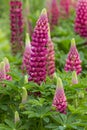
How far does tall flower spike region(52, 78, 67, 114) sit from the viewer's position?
3.30m

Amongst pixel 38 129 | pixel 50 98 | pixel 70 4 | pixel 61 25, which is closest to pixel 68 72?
pixel 50 98

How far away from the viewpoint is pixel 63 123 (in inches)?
128

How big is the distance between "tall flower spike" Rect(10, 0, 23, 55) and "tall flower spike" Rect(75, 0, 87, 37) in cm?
65

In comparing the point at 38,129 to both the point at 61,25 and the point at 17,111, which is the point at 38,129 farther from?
the point at 61,25

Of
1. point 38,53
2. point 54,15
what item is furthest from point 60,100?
point 54,15

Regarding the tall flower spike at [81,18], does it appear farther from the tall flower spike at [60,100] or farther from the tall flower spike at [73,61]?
the tall flower spike at [60,100]

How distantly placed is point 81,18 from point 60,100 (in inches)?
92.6

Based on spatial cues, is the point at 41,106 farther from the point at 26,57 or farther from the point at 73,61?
the point at 26,57

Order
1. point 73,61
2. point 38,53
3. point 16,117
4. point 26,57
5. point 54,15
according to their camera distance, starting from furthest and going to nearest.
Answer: point 54,15 → point 26,57 → point 73,61 → point 38,53 → point 16,117

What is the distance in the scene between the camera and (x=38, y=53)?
3.90 m

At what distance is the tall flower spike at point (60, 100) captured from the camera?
3303 millimetres

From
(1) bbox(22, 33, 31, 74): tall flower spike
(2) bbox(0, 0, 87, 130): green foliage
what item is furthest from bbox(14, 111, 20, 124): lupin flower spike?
→ (1) bbox(22, 33, 31, 74): tall flower spike

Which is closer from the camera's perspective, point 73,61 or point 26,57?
point 73,61

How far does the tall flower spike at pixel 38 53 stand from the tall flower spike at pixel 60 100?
52cm
